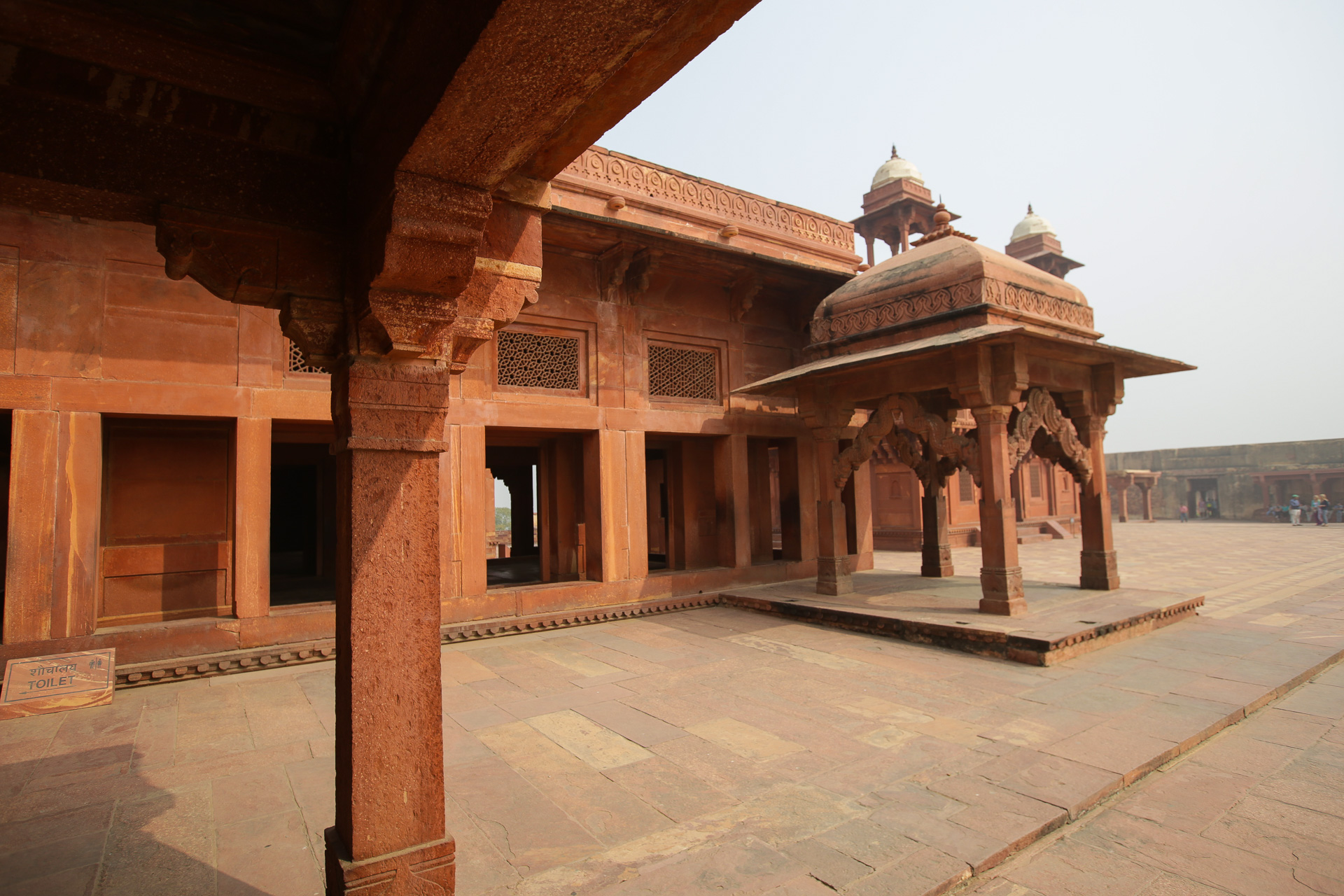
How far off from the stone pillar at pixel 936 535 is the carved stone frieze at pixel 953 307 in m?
2.83

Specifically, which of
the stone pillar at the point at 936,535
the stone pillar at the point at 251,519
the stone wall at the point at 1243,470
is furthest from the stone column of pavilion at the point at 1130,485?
the stone pillar at the point at 251,519

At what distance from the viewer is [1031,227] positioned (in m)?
26.6

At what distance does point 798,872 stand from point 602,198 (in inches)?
312

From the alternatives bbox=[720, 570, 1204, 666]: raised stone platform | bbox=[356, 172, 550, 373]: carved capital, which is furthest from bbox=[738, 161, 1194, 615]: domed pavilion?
bbox=[356, 172, 550, 373]: carved capital

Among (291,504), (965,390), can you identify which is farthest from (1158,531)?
(291,504)

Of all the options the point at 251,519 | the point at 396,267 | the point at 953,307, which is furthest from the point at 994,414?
the point at 251,519

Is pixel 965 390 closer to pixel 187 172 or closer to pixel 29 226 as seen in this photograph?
pixel 187 172

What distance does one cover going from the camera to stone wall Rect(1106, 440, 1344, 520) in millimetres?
28641

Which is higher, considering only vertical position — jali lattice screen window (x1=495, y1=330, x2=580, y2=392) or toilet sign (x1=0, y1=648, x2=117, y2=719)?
jali lattice screen window (x1=495, y1=330, x2=580, y2=392)

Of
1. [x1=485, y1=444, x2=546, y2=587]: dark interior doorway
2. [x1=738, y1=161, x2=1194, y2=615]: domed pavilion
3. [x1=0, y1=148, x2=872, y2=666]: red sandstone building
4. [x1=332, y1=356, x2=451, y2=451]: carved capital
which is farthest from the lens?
[x1=485, y1=444, x2=546, y2=587]: dark interior doorway

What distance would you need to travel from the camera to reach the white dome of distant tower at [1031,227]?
86.4 ft

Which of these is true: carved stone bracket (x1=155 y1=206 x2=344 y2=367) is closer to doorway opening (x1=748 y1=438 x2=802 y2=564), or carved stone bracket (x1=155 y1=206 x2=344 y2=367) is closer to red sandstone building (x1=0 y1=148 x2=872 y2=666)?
red sandstone building (x1=0 y1=148 x2=872 y2=666)

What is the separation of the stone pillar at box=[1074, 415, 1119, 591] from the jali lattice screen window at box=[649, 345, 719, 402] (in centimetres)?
478

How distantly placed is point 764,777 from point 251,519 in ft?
17.5
